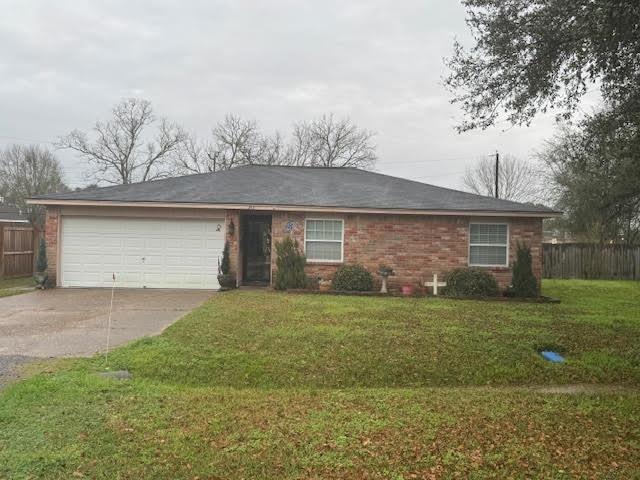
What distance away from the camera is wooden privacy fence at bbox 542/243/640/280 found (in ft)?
74.4

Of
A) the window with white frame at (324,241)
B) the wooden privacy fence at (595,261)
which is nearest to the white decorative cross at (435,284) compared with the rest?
the window with white frame at (324,241)

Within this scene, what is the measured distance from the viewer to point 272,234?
52.5 feet

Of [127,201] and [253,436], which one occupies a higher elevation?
[127,201]

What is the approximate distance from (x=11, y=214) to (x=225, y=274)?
31524 mm

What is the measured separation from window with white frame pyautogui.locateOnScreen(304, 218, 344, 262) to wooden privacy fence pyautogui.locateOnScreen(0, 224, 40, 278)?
10.4 meters

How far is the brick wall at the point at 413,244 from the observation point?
1564 cm

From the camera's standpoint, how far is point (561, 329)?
975 centimetres

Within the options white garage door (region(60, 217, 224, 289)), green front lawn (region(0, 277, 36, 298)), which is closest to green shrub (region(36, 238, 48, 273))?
white garage door (region(60, 217, 224, 289))

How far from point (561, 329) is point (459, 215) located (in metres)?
6.21

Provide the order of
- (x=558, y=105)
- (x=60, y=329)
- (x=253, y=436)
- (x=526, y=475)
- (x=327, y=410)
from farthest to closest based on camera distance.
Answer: (x=60, y=329) → (x=558, y=105) → (x=327, y=410) → (x=253, y=436) → (x=526, y=475)

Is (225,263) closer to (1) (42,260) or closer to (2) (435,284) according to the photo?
(1) (42,260)

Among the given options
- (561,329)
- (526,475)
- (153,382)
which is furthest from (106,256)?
(526,475)

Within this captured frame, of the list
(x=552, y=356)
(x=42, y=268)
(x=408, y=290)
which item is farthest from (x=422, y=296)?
(x=42, y=268)

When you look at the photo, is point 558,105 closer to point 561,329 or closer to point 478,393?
point 561,329
